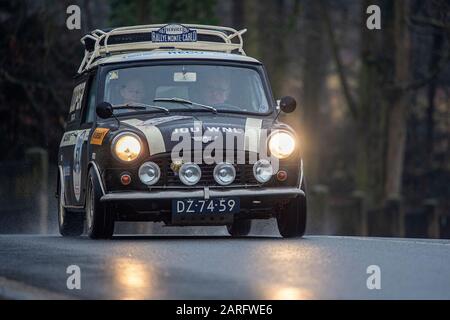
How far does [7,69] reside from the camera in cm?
2850

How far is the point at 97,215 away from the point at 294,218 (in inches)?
74.9

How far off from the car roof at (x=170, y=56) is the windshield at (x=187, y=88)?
0.32ft

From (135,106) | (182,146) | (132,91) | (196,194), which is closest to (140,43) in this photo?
(132,91)

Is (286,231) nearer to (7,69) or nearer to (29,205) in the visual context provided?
(29,205)

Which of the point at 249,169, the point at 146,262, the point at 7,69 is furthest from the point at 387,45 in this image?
the point at 146,262

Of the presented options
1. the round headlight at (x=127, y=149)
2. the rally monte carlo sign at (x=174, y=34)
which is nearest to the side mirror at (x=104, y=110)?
the round headlight at (x=127, y=149)

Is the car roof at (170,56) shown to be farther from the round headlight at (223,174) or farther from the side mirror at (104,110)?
the round headlight at (223,174)

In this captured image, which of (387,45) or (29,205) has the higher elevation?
(387,45)

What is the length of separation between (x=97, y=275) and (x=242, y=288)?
1.41 metres

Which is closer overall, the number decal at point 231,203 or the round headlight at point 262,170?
the number decal at point 231,203

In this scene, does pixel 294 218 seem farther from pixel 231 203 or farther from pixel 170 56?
pixel 170 56

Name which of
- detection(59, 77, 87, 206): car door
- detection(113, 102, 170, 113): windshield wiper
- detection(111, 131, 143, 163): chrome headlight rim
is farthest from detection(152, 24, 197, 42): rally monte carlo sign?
detection(111, 131, 143, 163): chrome headlight rim

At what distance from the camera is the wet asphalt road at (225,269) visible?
9922 millimetres

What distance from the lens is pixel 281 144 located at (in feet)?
48.4
